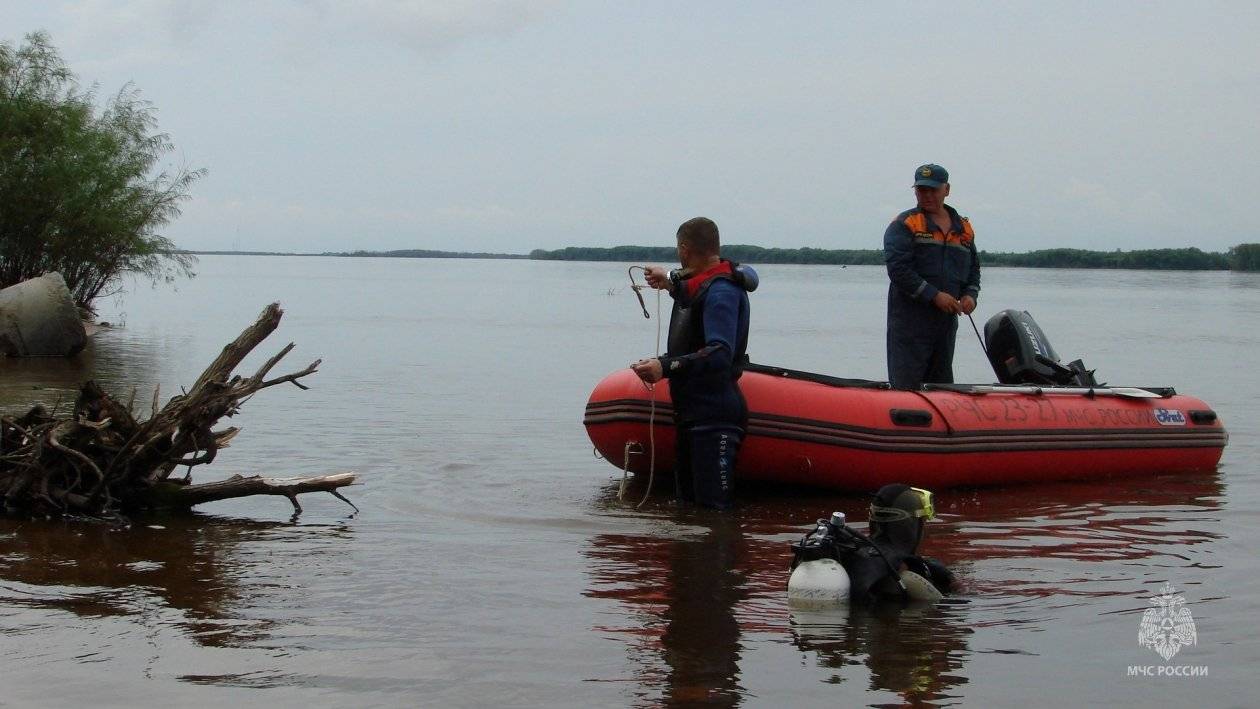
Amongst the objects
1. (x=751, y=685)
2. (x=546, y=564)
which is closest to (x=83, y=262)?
(x=546, y=564)

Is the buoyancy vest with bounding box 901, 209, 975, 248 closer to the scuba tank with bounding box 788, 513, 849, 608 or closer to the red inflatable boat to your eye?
the red inflatable boat

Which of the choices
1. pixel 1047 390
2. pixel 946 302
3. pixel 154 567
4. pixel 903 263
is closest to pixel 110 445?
pixel 154 567

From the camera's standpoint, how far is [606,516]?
7.17 meters

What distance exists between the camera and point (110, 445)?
21.7ft

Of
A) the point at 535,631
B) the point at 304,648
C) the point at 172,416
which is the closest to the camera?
the point at 304,648

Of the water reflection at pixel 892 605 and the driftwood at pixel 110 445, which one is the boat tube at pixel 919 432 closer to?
the water reflection at pixel 892 605

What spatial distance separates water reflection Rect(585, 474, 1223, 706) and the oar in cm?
58

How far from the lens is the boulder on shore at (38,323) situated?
1736 cm

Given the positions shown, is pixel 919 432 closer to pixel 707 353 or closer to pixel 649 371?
pixel 707 353

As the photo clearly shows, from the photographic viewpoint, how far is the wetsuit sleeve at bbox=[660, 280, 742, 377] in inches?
264

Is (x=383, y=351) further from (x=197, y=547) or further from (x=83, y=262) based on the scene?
(x=197, y=547)

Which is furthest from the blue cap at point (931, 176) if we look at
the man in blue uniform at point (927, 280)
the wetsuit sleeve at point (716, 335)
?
the wetsuit sleeve at point (716, 335)

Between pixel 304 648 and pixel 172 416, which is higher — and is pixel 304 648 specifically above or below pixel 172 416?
below

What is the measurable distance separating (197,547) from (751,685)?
3031 millimetres
